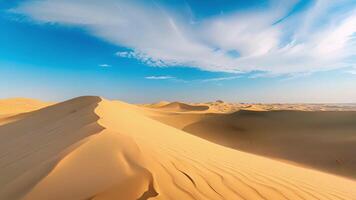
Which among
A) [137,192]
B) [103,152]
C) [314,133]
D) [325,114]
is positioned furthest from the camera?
[325,114]

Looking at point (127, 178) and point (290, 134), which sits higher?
point (127, 178)

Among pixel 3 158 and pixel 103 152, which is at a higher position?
pixel 103 152

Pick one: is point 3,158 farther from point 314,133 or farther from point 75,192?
point 314,133

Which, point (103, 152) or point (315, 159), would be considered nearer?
point (103, 152)

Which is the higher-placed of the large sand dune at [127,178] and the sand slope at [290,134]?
the large sand dune at [127,178]

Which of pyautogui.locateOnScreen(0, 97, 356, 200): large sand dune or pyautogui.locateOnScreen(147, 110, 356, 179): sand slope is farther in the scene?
pyautogui.locateOnScreen(147, 110, 356, 179): sand slope

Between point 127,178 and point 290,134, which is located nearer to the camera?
point 127,178

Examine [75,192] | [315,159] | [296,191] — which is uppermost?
[75,192]

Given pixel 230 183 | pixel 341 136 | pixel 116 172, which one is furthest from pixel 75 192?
pixel 341 136

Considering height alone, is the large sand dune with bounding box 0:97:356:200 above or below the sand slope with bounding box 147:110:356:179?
above

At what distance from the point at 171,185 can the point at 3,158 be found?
4261 millimetres

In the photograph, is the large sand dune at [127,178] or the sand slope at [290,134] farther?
the sand slope at [290,134]

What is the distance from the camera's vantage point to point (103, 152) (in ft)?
13.9

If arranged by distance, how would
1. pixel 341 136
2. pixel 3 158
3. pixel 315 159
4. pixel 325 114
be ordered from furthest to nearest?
pixel 325 114, pixel 341 136, pixel 315 159, pixel 3 158
